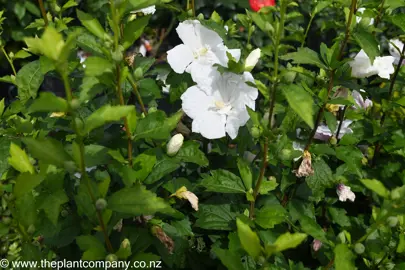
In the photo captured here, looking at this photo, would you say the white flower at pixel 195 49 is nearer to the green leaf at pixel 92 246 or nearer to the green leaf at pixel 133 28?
the green leaf at pixel 133 28

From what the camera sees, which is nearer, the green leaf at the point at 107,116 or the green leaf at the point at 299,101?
the green leaf at the point at 107,116

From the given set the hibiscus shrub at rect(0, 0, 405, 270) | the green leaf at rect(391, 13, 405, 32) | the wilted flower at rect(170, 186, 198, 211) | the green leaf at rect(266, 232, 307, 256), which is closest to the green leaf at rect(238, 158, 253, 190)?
the hibiscus shrub at rect(0, 0, 405, 270)

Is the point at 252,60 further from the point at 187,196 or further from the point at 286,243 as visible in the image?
the point at 286,243

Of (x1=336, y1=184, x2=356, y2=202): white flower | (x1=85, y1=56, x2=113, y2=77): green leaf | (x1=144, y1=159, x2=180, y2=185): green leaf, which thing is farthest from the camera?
(x1=336, y1=184, x2=356, y2=202): white flower

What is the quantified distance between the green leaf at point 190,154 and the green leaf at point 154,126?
112mm

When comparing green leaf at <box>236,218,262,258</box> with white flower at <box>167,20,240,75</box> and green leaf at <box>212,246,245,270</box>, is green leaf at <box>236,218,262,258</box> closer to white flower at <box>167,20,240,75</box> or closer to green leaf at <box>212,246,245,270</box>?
green leaf at <box>212,246,245,270</box>

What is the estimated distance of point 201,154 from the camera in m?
1.12

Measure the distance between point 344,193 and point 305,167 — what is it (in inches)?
7.6

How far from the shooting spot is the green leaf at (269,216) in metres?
1.05

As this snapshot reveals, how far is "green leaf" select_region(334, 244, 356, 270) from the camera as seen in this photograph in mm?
924

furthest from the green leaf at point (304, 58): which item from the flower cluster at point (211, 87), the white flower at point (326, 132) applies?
the white flower at point (326, 132)

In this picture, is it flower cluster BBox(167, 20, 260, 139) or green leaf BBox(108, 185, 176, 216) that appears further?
flower cluster BBox(167, 20, 260, 139)

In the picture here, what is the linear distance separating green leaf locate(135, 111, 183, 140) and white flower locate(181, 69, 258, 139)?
0.13 m

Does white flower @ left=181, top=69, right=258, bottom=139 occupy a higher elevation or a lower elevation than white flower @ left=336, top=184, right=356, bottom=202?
higher
